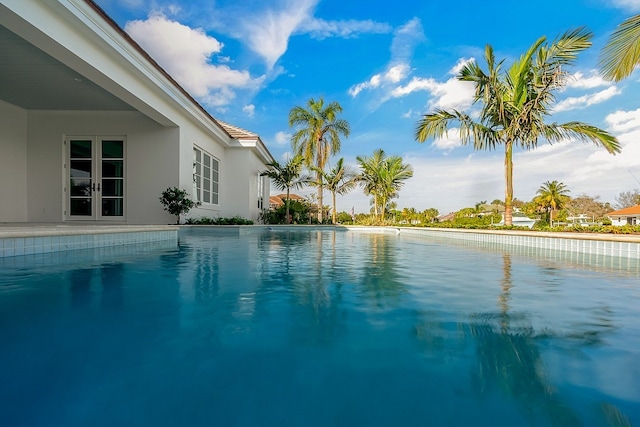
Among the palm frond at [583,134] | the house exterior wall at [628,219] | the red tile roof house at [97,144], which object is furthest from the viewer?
the house exterior wall at [628,219]

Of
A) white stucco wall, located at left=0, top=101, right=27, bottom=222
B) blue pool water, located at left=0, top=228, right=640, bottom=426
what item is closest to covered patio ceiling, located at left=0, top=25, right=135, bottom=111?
white stucco wall, located at left=0, top=101, right=27, bottom=222

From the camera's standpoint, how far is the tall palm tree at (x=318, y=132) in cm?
2000

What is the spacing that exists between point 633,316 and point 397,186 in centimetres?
2171

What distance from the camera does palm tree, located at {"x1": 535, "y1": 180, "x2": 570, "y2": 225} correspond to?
42656 millimetres

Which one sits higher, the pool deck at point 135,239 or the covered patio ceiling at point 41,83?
the covered patio ceiling at point 41,83

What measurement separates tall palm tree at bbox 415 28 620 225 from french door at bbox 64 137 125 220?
36.8 ft

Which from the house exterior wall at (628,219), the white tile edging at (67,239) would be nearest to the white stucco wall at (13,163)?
the white tile edging at (67,239)

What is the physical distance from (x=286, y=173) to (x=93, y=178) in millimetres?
9438

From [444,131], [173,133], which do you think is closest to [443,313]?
[444,131]

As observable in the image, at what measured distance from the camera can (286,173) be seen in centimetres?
1889

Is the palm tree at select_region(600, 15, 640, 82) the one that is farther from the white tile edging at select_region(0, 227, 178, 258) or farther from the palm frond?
the white tile edging at select_region(0, 227, 178, 258)

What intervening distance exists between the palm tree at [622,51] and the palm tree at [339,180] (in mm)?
14894

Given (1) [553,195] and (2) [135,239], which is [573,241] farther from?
(1) [553,195]

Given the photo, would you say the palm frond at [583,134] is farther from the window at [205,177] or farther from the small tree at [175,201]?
the window at [205,177]
